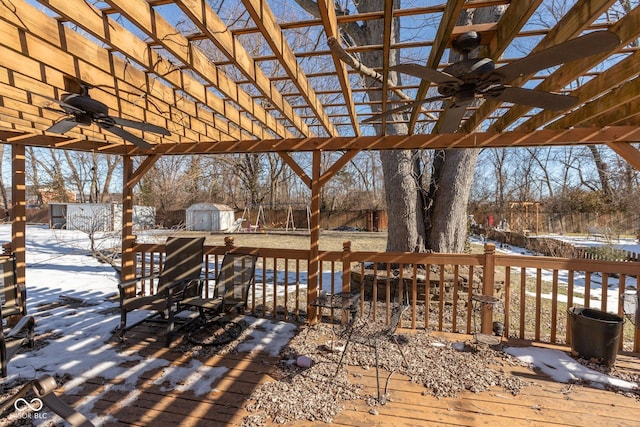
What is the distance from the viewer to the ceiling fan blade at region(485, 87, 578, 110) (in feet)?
6.09

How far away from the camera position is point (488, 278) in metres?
3.55

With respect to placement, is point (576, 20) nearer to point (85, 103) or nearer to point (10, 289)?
point (85, 103)

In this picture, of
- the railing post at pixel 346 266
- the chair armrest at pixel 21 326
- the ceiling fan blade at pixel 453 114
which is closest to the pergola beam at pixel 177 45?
the ceiling fan blade at pixel 453 114

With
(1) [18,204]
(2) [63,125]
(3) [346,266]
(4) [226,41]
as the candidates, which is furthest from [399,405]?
(1) [18,204]

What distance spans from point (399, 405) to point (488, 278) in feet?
6.06

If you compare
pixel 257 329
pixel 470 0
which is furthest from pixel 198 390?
pixel 470 0

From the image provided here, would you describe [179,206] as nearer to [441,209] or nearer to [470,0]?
[441,209]

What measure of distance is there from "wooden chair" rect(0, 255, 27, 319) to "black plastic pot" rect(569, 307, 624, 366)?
5.66 m

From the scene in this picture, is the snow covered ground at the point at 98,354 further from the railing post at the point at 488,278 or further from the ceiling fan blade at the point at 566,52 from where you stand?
the ceiling fan blade at the point at 566,52

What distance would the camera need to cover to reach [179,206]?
21672mm

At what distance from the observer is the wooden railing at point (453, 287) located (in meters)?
3.39

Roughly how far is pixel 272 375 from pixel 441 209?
13.8 feet

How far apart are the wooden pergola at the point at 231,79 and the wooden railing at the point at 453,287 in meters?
0.58

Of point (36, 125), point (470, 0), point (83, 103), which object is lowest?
point (83, 103)
